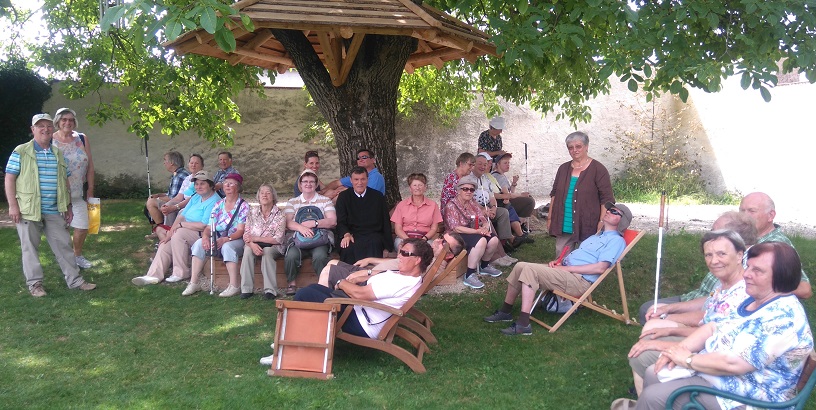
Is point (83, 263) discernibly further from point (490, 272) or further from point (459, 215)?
point (490, 272)

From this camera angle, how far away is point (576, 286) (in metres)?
5.76

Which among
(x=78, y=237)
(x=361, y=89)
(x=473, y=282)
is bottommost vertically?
(x=473, y=282)

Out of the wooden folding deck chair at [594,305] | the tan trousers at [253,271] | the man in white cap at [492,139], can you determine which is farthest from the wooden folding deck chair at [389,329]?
the man in white cap at [492,139]

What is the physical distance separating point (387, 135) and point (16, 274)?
4403mm

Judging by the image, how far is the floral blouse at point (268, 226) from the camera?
23.1 feet

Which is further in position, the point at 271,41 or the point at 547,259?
the point at 547,259

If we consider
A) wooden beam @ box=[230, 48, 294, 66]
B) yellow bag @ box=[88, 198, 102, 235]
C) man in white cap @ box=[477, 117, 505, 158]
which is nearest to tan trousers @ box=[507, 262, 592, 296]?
wooden beam @ box=[230, 48, 294, 66]

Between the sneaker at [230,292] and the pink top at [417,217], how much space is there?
1.73m

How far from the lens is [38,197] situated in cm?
671

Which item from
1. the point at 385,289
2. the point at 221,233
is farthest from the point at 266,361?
the point at 221,233

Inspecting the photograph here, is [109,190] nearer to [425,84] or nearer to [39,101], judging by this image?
[39,101]

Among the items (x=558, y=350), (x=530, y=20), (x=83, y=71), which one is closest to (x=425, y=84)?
(x=83, y=71)

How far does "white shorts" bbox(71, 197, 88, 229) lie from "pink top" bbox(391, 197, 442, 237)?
11.1ft

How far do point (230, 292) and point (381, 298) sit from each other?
266 centimetres
